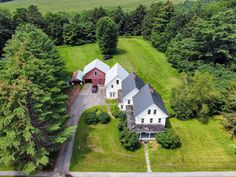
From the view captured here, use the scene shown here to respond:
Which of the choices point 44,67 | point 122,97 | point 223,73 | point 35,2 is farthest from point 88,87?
point 35,2

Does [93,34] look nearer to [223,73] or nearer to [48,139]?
[223,73]

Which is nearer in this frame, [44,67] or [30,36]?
[44,67]

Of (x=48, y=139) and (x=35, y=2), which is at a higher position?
(x=35, y=2)

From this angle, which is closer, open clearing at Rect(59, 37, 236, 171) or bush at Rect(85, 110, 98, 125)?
open clearing at Rect(59, 37, 236, 171)

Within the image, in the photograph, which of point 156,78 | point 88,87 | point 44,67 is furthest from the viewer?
point 156,78

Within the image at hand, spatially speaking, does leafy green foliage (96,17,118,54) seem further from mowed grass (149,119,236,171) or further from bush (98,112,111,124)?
mowed grass (149,119,236,171)

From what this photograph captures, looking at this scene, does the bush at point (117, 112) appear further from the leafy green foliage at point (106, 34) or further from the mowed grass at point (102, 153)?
the leafy green foliage at point (106, 34)

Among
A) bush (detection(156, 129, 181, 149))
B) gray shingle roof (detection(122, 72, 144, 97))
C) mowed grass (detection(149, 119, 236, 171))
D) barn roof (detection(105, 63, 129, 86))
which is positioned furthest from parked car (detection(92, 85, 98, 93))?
bush (detection(156, 129, 181, 149))
